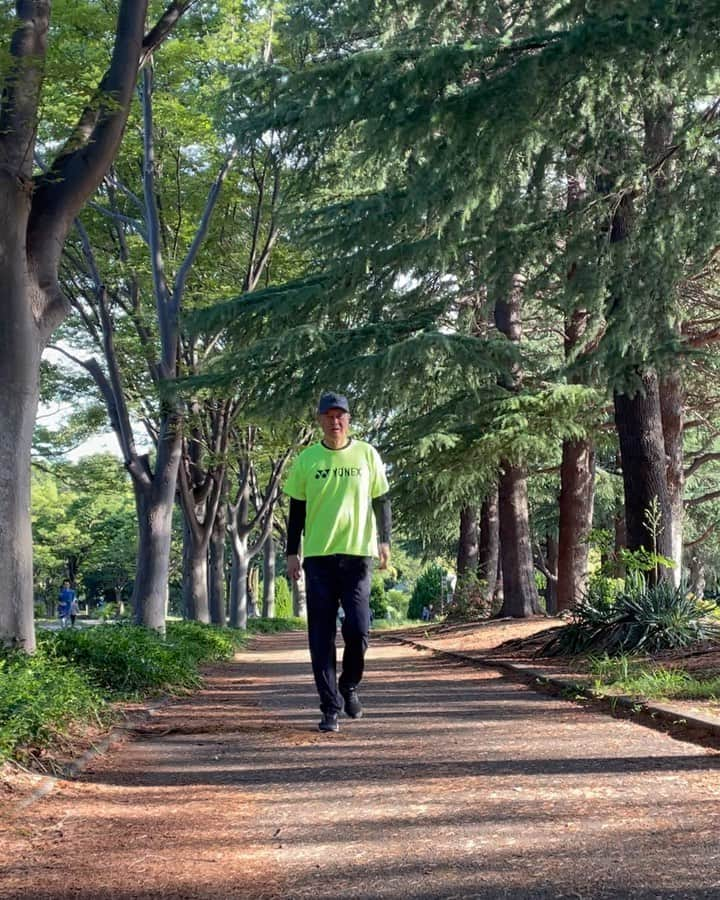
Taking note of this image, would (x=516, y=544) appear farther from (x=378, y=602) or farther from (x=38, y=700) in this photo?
(x=378, y=602)

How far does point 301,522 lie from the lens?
6.68 m

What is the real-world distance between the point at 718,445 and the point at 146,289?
21537 mm

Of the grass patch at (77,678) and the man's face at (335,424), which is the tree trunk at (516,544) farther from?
the man's face at (335,424)

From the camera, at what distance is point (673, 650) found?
31.5ft

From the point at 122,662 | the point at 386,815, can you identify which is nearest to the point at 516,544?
the point at 122,662

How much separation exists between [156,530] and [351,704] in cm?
851

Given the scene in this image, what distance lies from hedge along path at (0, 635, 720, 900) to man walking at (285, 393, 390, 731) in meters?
0.53

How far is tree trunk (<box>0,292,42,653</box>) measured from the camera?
7.99 m

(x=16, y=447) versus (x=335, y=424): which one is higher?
(x=16, y=447)

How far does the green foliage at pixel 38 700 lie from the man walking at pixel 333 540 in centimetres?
157

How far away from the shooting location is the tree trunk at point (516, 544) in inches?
699

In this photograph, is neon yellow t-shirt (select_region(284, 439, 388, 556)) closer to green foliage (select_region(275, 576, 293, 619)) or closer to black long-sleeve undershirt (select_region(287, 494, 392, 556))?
black long-sleeve undershirt (select_region(287, 494, 392, 556))

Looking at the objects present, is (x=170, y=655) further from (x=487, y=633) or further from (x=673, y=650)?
(x=487, y=633)

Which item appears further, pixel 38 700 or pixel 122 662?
pixel 122 662
